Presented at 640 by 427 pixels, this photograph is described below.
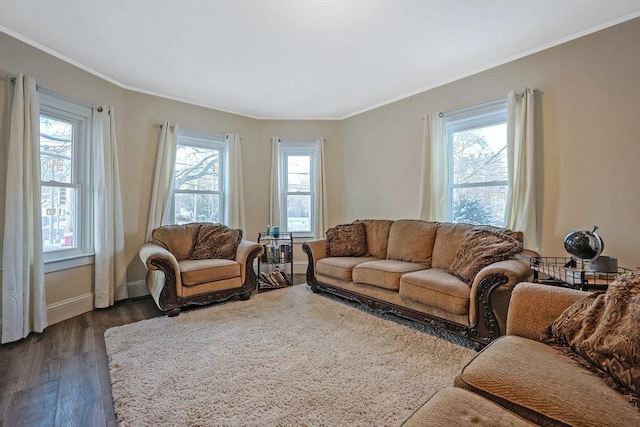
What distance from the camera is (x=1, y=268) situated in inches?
103

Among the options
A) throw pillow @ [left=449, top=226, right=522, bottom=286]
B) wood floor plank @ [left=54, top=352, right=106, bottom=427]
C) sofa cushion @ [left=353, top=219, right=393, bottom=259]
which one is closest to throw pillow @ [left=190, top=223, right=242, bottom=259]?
wood floor plank @ [left=54, top=352, right=106, bottom=427]

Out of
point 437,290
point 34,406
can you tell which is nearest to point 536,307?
point 437,290

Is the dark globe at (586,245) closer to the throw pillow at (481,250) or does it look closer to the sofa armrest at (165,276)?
the throw pillow at (481,250)

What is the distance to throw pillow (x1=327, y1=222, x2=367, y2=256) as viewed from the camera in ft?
12.8

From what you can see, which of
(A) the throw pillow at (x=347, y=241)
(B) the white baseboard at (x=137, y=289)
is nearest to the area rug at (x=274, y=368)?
(A) the throw pillow at (x=347, y=241)

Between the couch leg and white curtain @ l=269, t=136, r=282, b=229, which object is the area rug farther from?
white curtain @ l=269, t=136, r=282, b=229

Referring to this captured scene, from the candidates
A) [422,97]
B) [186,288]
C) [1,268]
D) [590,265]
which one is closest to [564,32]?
[422,97]

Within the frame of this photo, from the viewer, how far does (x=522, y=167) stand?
2982mm

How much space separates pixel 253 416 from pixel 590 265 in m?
2.58

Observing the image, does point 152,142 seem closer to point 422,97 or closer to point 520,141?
point 422,97

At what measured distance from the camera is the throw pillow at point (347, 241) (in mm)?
3906

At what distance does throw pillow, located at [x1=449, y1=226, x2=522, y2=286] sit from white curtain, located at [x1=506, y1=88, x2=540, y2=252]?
0.32 metres

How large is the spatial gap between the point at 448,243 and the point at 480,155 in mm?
1191

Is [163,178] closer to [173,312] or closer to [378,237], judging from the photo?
[173,312]
